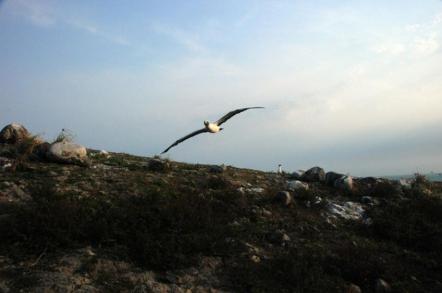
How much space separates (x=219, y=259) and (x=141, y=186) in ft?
11.7

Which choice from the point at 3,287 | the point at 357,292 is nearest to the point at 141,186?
the point at 3,287

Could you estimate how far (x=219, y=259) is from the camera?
867 cm

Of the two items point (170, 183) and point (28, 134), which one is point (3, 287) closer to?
point (170, 183)

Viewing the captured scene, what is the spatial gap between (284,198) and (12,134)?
833cm

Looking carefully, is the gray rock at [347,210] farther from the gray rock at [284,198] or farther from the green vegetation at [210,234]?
the gray rock at [284,198]

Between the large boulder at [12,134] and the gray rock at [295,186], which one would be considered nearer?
the gray rock at [295,186]

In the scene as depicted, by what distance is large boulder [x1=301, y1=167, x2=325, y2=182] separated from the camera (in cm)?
1518

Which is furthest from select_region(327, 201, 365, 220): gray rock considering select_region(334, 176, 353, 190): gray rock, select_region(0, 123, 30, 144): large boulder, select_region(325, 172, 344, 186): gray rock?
select_region(0, 123, 30, 144): large boulder

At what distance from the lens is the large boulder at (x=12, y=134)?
553 inches

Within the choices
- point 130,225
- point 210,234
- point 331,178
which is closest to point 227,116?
point 331,178

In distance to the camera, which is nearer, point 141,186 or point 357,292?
point 357,292

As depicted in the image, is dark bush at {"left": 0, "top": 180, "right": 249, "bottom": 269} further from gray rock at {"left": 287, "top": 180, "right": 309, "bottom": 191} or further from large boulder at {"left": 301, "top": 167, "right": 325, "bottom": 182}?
large boulder at {"left": 301, "top": 167, "right": 325, "bottom": 182}

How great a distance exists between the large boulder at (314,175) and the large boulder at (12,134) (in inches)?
346

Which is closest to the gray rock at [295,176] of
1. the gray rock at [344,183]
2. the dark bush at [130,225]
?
the gray rock at [344,183]
